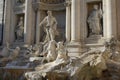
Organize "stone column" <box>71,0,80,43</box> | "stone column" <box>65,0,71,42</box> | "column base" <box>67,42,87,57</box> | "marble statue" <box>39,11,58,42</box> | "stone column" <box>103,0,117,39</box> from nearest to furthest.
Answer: "stone column" <box>103,0,117,39</box> < "column base" <box>67,42,87,57</box> < "stone column" <box>71,0,80,43</box> < "stone column" <box>65,0,71,42</box> < "marble statue" <box>39,11,58,42</box>

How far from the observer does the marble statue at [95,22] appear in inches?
621

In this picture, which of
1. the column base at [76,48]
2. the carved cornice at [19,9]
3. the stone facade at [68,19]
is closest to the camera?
the stone facade at [68,19]

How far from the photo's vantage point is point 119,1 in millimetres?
15406

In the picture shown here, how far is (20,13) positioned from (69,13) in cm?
454

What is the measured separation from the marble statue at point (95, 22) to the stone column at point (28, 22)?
186 inches

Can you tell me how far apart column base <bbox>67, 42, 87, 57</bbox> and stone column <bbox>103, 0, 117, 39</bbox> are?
1754 mm

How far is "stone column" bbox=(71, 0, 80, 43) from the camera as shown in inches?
621

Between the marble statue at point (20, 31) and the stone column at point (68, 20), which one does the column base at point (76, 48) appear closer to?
the stone column at point (68, 20)

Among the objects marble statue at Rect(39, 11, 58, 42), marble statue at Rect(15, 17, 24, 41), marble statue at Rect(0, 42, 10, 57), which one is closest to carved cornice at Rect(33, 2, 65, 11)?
marble statue at Rect(39, 11, 58, 42)

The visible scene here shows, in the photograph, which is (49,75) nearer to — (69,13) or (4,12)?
(69,13)

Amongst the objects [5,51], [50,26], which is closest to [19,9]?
[50,26]

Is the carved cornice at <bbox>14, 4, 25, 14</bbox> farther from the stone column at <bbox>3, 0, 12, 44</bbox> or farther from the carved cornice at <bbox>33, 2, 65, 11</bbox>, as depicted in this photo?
the carved cornice at <bbox>33, 2, 65, 11</bbox>

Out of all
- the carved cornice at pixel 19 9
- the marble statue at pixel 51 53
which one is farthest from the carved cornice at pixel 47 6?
the marble statue at pixel 51 53

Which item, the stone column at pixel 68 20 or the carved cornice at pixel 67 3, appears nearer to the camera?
the stone column at pixel 68 20
